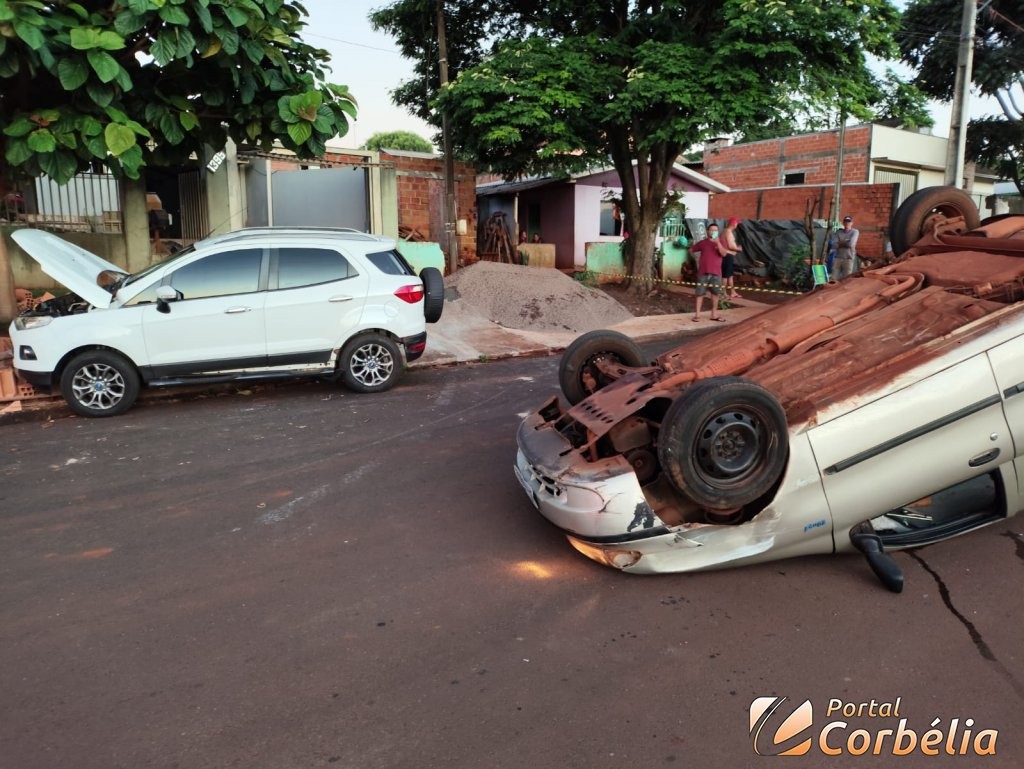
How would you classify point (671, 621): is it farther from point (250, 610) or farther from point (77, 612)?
point (77, 612)

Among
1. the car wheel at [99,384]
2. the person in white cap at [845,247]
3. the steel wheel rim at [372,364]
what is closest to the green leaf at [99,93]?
the car wheel at [99,384]

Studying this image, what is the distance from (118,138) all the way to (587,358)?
4.92 metres

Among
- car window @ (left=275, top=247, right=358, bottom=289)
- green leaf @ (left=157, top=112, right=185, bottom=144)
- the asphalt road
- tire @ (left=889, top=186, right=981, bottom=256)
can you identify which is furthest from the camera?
car window @ (left=275, top=247, right=358, bottom=289)

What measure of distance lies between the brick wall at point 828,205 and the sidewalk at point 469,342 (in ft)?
23.4

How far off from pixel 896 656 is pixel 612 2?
14.1 metres

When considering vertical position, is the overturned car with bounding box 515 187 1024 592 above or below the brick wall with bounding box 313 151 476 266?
below

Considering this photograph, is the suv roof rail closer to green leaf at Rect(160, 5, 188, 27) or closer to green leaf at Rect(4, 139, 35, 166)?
green leaf at Rect(4, 139, 35, 166)

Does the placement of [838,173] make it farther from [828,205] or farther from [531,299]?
[531,299]

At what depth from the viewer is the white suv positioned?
7.42 m

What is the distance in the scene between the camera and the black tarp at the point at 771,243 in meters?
19.7

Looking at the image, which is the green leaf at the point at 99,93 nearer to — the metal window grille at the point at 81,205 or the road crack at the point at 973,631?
the metal window grille at the point at 81,205

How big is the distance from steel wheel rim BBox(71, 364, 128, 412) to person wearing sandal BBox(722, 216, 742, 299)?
1019 centimetres

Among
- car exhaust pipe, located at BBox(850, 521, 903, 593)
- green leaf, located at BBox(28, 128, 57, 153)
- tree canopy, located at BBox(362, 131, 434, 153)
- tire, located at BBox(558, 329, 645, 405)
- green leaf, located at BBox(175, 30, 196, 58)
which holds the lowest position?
car exhaust pipe, located at BBox(850, 521, 903, 593)

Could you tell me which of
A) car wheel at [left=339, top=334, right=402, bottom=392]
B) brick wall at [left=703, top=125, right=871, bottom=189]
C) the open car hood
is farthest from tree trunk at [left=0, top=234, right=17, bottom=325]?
brick wall at [left=703, top=125, right=871, bottom=189]
